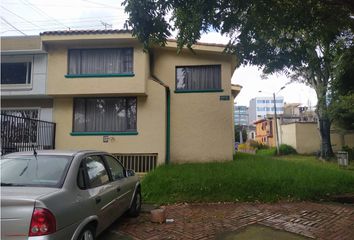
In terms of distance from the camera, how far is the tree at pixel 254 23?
674cm

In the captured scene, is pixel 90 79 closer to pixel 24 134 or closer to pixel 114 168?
pixel 24 134

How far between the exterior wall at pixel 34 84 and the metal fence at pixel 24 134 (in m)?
1.44

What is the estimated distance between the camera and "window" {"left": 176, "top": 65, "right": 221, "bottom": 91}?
13523 millimetres

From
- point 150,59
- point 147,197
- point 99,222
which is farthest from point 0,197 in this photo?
point 150,59

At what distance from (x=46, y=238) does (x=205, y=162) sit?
9.88 meters

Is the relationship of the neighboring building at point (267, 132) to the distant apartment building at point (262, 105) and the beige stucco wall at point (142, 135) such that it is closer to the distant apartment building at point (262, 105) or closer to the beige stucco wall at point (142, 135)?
the beige stucco wall at point (142, 135)

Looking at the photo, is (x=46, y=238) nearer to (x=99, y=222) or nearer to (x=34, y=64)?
(x=99, y=222)

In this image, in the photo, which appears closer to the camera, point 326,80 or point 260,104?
point 326,80

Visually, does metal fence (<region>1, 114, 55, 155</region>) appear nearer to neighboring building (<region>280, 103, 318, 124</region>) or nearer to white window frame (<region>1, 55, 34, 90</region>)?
white window frame (<region>1, 55, 34, 90</region>)

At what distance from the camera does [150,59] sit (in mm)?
13883

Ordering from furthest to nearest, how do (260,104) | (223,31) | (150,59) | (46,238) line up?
1. (260,104)
2. (150,59)
3. (223,31)
4. (46,238)

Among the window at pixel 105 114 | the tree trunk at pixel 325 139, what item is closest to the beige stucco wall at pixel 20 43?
the window at pixel 105 114

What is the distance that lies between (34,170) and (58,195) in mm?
839

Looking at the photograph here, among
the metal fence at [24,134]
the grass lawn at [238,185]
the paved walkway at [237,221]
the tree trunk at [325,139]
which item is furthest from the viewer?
the tree trunk at [325,139]
